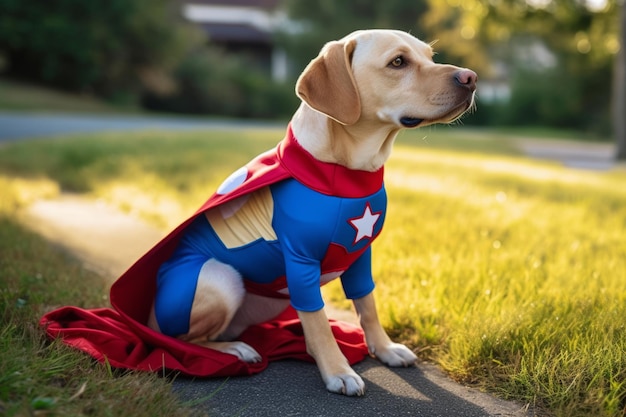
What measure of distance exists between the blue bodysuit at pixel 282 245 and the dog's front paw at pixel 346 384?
30cm

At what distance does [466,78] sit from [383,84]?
339 millimetres

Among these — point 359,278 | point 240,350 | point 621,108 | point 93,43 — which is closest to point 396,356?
point 359,278

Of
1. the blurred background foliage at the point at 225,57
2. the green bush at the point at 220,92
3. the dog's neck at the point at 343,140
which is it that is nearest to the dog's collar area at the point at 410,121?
the dog's neck at the point at 343,140

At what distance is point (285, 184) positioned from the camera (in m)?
2.90

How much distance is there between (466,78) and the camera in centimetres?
276

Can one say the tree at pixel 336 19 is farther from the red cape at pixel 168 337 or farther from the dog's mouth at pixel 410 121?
the dog's mouth at pixel 410 121

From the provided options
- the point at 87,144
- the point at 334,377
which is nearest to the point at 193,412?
the point at 334,377

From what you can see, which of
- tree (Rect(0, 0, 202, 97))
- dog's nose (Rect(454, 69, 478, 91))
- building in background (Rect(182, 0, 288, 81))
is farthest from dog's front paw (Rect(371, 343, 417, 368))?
building in background (Rect(182, 0, 288, 81))

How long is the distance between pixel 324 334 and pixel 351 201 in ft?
1.82

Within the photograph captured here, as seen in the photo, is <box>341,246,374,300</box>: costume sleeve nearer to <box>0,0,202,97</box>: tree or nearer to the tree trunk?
the tree trunk

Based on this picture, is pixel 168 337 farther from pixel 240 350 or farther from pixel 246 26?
pixel 246 26

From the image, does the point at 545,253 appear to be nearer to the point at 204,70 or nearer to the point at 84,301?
the point at 84,301

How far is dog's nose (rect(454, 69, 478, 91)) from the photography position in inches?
109

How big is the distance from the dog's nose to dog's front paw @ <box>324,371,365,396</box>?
1.25m
